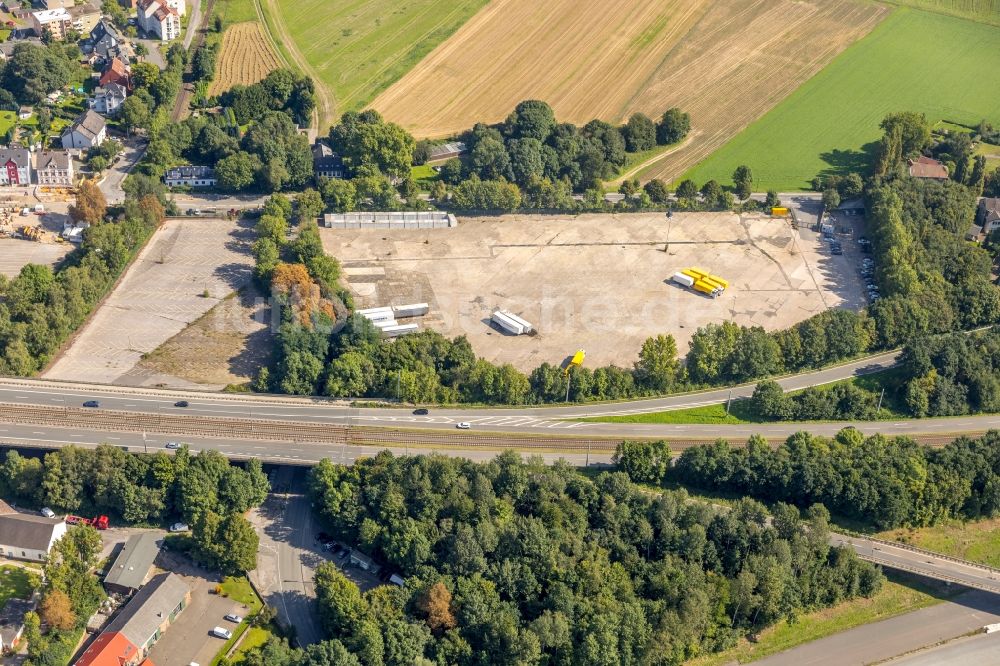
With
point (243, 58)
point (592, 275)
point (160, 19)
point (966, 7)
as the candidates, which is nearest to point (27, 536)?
point (592, 275)

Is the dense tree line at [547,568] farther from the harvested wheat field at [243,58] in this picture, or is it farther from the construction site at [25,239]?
the harvested wheat field at [243,58]

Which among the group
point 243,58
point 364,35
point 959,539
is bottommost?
point 959,539

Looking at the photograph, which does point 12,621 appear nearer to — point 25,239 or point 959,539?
point 25,239

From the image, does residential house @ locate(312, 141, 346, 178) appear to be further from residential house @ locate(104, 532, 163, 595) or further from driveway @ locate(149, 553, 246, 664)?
driveway @ locate(149, 553, 246, 664)

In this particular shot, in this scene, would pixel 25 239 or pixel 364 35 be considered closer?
pixel 25 239

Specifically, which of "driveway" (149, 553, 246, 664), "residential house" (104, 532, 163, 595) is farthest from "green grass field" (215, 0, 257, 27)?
"driveway" (149, 553, 246, 664)

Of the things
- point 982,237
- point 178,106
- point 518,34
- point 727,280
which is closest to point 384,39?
point 518,34
